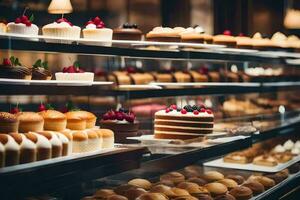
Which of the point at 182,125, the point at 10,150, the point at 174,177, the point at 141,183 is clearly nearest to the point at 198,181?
the point at 174,177

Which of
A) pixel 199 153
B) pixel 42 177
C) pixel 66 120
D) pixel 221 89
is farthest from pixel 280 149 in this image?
pixel 42 177

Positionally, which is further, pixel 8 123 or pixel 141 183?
pixel 141 183

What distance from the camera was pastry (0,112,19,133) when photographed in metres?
2.80

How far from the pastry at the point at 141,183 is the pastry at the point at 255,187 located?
2.88 ft

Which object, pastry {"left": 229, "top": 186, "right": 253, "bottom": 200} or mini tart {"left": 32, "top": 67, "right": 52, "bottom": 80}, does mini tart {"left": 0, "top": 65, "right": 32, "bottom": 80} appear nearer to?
mini tart {"left": 32, "top": 67, "right": 52, "bottom": 80}

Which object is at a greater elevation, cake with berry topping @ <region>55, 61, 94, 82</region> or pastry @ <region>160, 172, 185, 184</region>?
cake with berry topping @ <region>55, 61, 94, 82</region>

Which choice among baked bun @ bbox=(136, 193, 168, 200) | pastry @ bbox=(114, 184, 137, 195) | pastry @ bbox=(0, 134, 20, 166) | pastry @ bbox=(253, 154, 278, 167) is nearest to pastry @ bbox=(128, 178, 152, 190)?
pastry @ bbox=(114, 184, 137, 195)

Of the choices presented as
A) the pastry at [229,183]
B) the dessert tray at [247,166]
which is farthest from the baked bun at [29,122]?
the dessert tray at [247,166]

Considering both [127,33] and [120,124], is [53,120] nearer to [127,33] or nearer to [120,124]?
[120,124]

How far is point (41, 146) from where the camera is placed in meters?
2.73

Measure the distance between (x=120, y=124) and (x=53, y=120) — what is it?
73 cm

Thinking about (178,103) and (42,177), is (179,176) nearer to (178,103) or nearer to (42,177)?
(42,177)

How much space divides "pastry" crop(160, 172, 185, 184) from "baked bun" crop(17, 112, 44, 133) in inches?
57.5

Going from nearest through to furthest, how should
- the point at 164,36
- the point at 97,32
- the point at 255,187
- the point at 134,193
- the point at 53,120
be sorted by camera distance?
the point at 53,120 → the point at 134,193 → the point at 97,32 → the point at 255,187 → the point at 164,36
